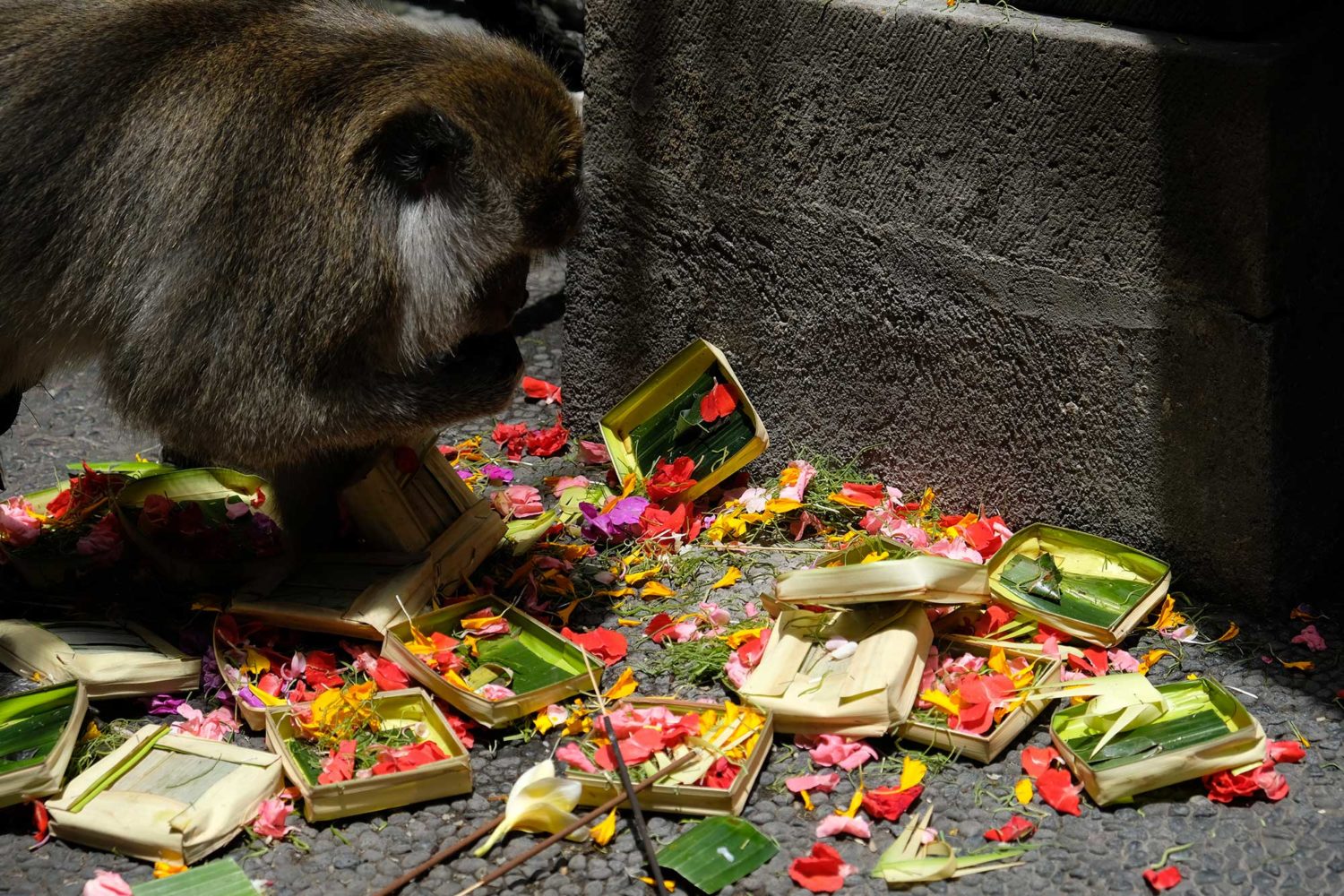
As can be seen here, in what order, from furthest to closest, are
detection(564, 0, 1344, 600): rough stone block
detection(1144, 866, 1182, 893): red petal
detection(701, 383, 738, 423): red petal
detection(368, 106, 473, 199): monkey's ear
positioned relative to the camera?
1. detection(701, 383, 738, 423): red petal
2. detection(368, 106, 473, 199): monkey's ear
3. detection(564, 0, 1344, 600): rough stone block
4. detection(1144, 866, 1182, 893): red petal

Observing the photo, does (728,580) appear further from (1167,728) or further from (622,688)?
(1167,728)

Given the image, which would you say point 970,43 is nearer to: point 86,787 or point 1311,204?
point 1311,204

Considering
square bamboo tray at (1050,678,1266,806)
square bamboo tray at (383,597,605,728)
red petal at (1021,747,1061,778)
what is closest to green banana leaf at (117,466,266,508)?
square bamboo tray at (383,597,605,728)

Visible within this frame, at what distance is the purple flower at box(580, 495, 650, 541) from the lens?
4094 mm

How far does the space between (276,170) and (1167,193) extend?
2132 mm

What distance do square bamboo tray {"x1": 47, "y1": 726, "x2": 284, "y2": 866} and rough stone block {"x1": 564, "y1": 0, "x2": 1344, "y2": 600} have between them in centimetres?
194

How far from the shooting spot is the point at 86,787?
9.95ft

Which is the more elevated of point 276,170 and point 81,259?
point 276,170

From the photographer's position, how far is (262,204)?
330cm

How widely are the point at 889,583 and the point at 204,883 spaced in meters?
1.65

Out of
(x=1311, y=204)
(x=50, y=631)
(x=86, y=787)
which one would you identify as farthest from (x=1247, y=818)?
(x=50, y=631)

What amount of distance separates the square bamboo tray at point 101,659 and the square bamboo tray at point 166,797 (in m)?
0.21

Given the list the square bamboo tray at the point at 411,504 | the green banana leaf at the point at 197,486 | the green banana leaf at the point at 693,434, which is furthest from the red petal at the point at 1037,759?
the green banana leaf at the point at 197,486

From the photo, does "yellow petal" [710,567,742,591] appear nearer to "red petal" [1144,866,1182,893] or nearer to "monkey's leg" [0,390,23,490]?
"red petal" [1144,866,1182,893]
